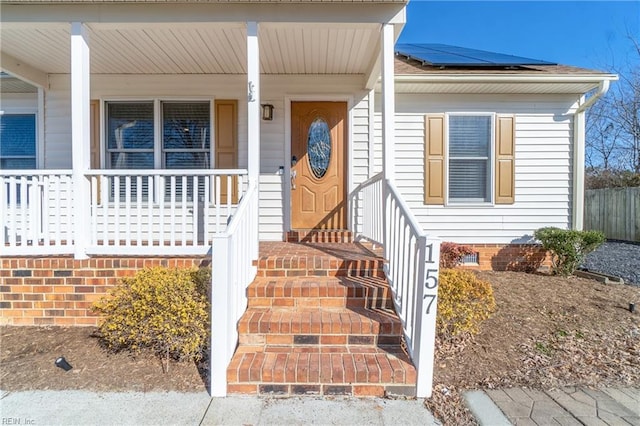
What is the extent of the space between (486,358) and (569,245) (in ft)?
10.3

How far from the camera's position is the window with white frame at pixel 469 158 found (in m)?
5.48

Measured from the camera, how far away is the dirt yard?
8.18ft

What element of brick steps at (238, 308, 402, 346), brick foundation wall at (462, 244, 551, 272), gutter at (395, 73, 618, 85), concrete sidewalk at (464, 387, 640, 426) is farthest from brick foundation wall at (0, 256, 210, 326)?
brick foundation wall at (462, 244, 551, 272)

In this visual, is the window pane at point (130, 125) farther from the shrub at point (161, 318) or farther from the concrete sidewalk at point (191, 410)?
the concrete sidewalk at point (191, 410)

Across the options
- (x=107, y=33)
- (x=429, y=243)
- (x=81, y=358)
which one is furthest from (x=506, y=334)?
(x=107, y=33)

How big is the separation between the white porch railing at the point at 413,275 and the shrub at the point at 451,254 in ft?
5.93

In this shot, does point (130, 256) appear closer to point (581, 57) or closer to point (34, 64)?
point (34, 64)

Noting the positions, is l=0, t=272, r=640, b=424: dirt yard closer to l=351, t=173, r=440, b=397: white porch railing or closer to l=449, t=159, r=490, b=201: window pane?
l=351, t=173, r=440, b=397: white porch railing

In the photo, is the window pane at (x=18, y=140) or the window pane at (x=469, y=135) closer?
the window pane at (x=18, y=140)

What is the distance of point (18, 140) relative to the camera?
17.4 ft

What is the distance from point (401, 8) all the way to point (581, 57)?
15.1 m

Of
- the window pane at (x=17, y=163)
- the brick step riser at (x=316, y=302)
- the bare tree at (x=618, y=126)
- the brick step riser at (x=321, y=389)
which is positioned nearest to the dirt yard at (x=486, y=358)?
the brick step riser at (x=321, y=389)

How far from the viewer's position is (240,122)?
5.12m

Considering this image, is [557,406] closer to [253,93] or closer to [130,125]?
[253,93]
